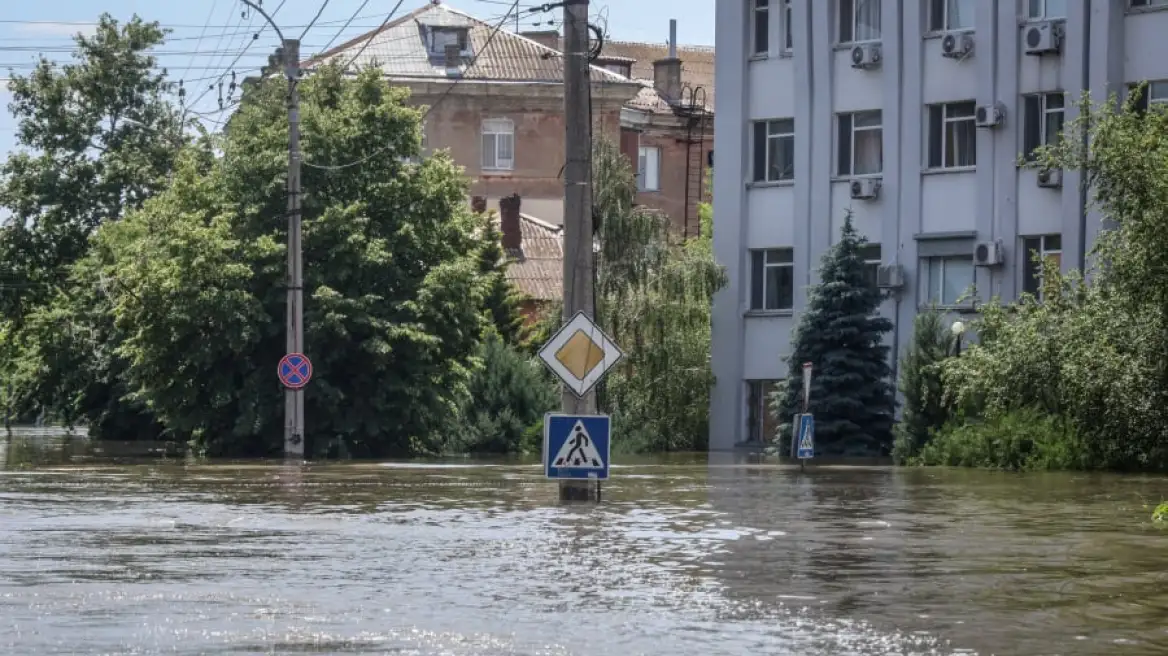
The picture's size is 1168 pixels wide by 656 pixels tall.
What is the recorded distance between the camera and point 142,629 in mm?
10570

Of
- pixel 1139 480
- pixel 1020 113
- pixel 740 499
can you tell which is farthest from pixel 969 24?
pixel 740 499

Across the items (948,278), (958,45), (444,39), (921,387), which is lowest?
(921,387)

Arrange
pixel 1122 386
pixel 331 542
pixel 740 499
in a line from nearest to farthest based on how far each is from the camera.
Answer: pixel 331 542 < pixel 740 499 < pixel 1122 386

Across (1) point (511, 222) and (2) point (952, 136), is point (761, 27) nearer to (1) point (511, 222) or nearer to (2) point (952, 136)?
(2) point (952, 136)

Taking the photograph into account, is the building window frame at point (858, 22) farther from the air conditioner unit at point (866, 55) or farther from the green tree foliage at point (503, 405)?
the green tree foliage at point (503, 405)

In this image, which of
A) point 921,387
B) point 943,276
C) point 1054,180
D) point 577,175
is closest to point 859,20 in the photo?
point 943,276

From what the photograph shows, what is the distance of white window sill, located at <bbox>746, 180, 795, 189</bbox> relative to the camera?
50844 millimetres

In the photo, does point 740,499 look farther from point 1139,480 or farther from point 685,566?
point 685,566

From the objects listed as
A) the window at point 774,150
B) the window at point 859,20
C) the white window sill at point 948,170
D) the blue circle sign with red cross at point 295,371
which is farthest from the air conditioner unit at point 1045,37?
the blue circle sign with red cross at point 295,371

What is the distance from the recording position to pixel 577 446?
2250 centimetres

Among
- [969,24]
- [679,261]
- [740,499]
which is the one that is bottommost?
[740,499]

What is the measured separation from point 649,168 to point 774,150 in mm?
38124

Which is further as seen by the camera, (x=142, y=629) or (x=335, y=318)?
(x=335, y=318)

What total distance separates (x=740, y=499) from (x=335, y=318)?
23.9 m
